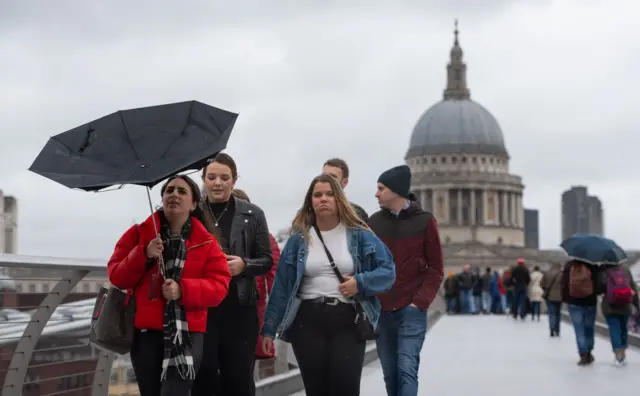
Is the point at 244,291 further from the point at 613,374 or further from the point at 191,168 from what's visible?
the point at 613,374

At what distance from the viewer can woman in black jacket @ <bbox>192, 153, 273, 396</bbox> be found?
27.5ft

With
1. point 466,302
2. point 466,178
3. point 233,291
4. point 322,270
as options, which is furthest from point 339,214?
point 466,178

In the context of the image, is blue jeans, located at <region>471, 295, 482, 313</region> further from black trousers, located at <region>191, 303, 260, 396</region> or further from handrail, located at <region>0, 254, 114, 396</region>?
black trousers, located at <region>191, 303, 260, 396</region>

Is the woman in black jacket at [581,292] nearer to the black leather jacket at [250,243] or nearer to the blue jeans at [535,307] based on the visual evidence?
the black leather jacket at [250,243]

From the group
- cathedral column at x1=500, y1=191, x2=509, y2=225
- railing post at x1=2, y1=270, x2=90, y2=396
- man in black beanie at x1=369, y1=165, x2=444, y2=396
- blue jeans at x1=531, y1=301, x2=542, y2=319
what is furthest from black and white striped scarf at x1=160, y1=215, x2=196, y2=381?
cathedral column at x1=500, y1=191, x2=509, y2=225

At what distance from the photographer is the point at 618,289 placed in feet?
55.5

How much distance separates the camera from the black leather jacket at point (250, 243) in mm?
8547

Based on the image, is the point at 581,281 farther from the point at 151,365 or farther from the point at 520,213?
the point at 520,213

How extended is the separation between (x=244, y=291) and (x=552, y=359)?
11.3 m

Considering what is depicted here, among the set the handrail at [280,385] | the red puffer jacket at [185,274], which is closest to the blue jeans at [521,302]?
the handrail at [280,385]

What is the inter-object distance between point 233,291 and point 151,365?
1144mm

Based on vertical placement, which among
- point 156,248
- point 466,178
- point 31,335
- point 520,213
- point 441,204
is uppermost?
point 466,178

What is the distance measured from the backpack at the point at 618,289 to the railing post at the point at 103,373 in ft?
28.3

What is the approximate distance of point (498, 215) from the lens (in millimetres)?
157750
